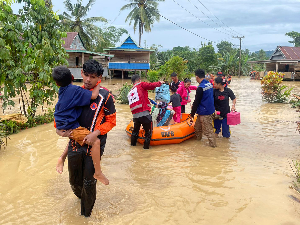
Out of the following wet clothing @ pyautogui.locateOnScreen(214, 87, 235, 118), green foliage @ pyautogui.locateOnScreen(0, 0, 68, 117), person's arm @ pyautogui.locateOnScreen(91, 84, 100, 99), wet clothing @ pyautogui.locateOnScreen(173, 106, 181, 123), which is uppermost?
green foliage @ pyautogui.locateOnScreen(0, 0, 68, 117)

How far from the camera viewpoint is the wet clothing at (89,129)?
10.2 feet

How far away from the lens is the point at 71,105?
2.96 m

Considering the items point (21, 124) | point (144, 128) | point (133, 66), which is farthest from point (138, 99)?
point (133, 66)

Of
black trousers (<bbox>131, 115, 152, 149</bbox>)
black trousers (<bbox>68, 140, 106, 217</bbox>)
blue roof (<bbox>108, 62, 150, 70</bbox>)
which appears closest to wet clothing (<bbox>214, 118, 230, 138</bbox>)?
black trousers (<bbox>131, 115, 152, 149</bbox>)

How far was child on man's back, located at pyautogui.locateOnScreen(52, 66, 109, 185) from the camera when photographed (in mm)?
2961

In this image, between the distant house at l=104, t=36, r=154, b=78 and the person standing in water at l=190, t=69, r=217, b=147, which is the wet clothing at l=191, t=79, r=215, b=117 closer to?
the person standing in water at l=190, t=69, r=217, b=147

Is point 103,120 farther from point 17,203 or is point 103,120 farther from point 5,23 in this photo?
point 5,23

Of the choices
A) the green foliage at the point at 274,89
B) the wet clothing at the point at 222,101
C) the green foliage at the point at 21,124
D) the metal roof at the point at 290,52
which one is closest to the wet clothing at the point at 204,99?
the wet clothing at the point at 222,101

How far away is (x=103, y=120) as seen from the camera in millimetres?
3232

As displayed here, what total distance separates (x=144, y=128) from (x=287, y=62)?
29846mm

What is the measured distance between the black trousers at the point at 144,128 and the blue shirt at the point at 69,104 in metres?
3.02

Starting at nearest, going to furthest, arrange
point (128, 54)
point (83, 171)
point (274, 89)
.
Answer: point (83, 171)
point (274, 89)
point (128, 54)

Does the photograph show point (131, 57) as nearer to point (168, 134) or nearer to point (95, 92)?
point (168, 134)

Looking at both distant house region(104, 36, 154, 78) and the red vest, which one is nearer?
the red vest
